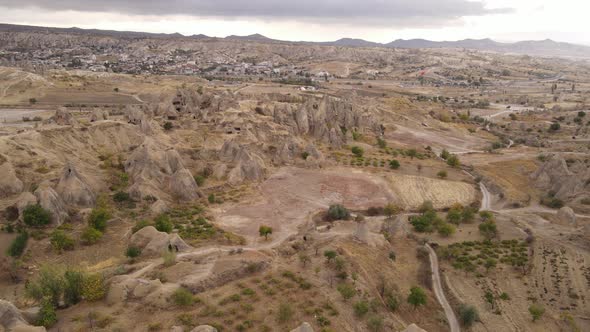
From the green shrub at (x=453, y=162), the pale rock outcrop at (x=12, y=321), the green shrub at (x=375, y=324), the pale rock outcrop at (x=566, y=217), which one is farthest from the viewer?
the green shrub at (x=453, y=162)

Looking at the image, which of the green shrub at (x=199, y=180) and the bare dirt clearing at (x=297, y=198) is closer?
the bare dirt clearing at (x=297, y=198)

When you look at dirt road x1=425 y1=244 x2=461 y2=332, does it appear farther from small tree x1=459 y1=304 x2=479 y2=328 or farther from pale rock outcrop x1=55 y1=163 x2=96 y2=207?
pale rock outcrop x1=55 y1=163 x2=96 y2=207

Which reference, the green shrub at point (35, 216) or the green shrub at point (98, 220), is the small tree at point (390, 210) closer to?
the green shrub at point (98, 220)

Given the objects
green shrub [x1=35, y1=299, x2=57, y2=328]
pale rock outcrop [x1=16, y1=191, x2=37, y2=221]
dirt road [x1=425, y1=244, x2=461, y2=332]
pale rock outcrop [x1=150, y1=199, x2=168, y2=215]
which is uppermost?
pale rock outcrop [x1=16, y1=191, x2=37, y2=221]

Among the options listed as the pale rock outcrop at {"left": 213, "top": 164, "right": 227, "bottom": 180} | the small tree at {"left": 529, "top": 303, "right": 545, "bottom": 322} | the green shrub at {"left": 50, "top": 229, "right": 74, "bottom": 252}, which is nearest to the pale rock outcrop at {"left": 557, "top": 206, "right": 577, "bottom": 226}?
the small tree at {"left": 529, "top": 303, "right": 545, "bottom": 322}

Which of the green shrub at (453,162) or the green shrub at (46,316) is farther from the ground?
the green shrub at (46,316)

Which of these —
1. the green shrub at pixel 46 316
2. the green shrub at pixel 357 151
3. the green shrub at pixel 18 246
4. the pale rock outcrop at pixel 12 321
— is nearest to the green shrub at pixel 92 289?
the green shrub at pixel 46 316

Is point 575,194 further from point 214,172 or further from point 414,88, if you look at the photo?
point 414,88
